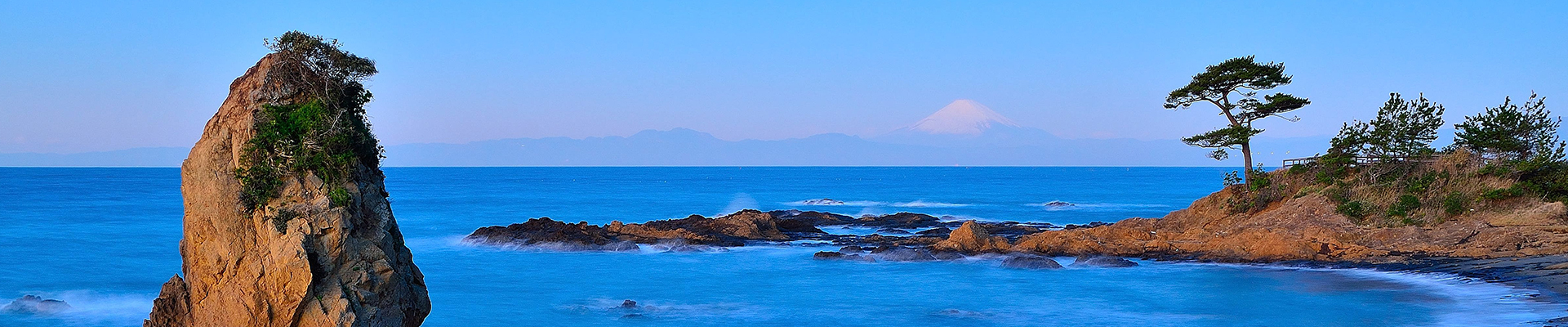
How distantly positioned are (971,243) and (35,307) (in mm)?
20858

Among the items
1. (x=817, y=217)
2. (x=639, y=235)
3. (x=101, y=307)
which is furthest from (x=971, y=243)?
(x=101, y=307)

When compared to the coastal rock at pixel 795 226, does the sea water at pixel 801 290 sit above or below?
below

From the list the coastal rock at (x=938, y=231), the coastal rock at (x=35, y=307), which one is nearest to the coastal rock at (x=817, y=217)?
the coastal rock at (x=938, y=231)

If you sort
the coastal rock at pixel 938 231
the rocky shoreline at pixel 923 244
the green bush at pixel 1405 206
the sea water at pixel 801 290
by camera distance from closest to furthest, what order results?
1. the sea water at pixel 801 290
2. the rocky shoreline at pixel 923 244
3. the green bush at pixel 1405 206
4. the coastal rock at pixel 938 231

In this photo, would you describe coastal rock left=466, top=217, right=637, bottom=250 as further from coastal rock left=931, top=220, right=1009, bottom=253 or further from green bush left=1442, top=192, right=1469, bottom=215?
green bush left=1442, top=192, right=1469, bottom=215

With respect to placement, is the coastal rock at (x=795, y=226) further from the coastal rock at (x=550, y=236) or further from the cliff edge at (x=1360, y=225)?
the cliff edge at (x=1360, y=225)

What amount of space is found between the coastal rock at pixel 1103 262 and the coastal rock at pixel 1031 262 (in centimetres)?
58

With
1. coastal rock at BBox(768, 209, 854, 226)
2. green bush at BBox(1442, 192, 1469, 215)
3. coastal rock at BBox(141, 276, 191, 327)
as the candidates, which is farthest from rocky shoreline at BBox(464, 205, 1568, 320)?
coastal rock at BBox(141, 276, 191, 327)

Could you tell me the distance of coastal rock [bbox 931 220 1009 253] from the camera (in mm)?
27422

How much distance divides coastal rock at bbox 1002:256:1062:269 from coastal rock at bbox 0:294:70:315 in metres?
19.7

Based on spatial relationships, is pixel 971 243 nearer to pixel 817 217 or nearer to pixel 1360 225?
pixel 1360 225

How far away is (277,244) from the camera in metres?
8.45

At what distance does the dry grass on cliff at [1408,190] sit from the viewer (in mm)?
25750

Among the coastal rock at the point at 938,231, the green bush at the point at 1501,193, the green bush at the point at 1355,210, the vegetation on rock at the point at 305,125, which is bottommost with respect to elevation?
the coastal rock at the point at 938,231
